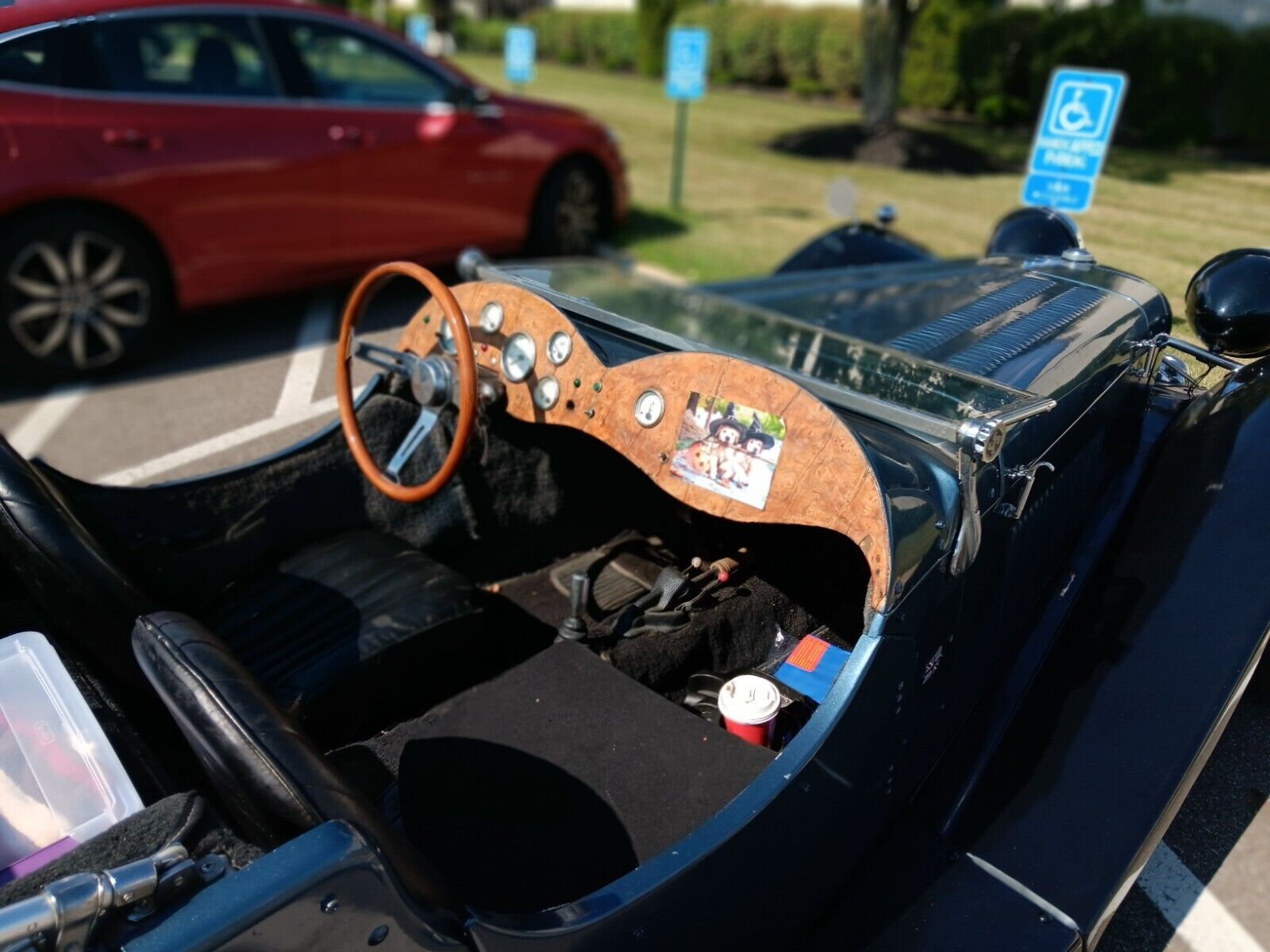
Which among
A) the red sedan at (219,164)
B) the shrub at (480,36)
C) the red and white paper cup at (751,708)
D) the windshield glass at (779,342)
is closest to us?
the red and white paper cup at (751,708)

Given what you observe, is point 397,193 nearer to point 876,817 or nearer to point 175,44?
point 175,44

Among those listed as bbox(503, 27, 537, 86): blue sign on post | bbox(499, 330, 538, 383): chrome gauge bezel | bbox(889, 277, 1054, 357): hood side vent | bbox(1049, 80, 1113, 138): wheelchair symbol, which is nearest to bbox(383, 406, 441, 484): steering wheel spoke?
bbox(499, 330, 538, 383): chrome gauge bezel

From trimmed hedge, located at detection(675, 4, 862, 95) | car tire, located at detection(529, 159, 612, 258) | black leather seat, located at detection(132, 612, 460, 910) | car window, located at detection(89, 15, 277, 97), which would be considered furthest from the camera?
trimmed hedge, located at detection(675, 4, 862, 95)

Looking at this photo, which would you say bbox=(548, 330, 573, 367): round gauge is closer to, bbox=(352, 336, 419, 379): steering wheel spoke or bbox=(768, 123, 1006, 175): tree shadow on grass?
bbox=(352, 336, 419, 379): steering wheel spoke

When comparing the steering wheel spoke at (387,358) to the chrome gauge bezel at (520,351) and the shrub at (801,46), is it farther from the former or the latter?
the shrub at (801,46)

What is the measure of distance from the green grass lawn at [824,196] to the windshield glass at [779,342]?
129cm

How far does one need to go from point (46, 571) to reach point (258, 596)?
69cm

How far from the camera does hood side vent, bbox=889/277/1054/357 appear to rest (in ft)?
9.20

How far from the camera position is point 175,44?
5.35 m

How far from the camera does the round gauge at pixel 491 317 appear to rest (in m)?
2.73

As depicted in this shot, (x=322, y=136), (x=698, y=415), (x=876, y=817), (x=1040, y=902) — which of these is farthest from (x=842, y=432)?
(x=322, y=136)

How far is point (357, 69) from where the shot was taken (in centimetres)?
614

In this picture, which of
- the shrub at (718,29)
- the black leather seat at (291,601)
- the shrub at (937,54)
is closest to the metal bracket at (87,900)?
the black leather seat at (291,601)

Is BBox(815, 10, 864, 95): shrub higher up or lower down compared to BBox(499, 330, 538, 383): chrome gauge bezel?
lower down
